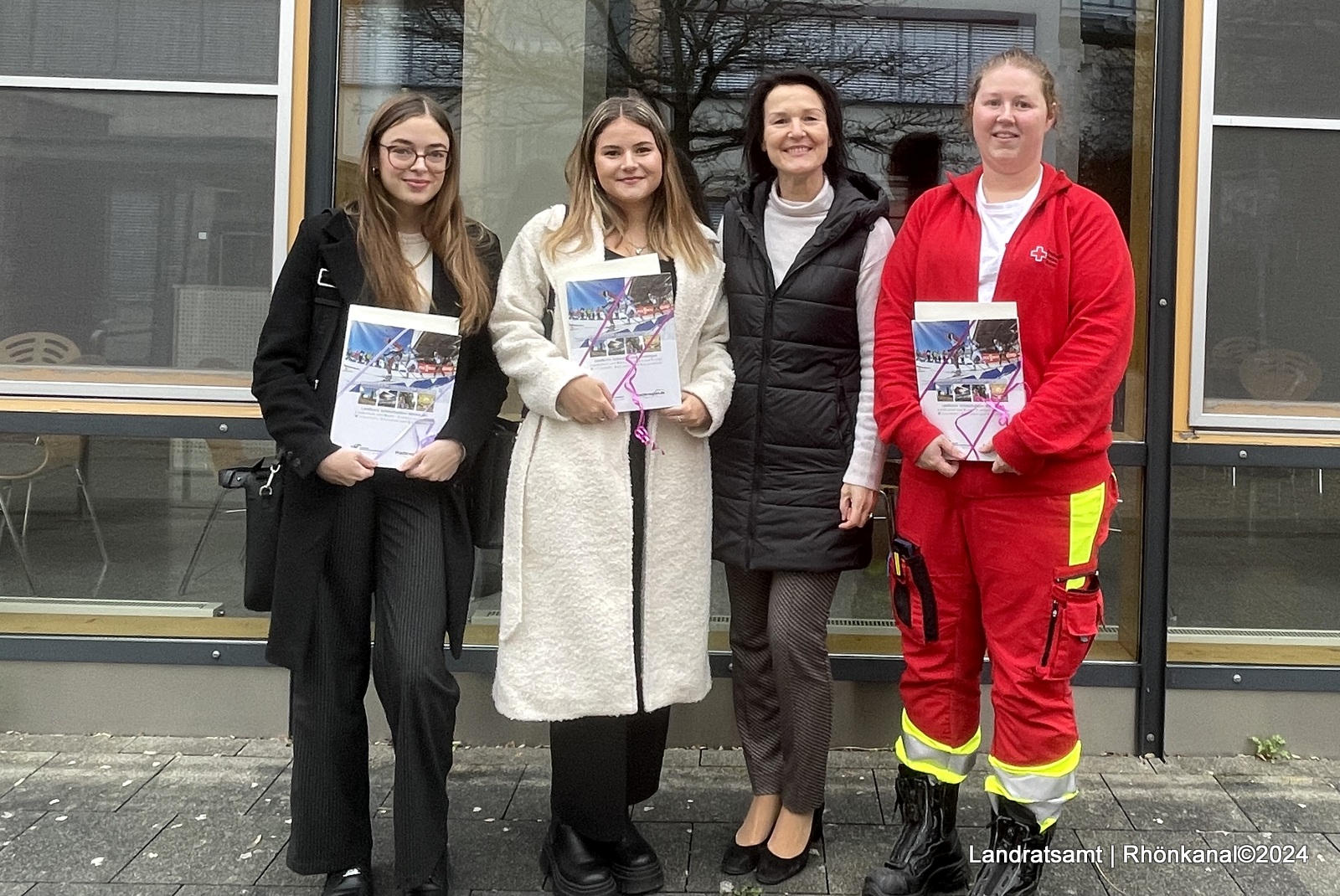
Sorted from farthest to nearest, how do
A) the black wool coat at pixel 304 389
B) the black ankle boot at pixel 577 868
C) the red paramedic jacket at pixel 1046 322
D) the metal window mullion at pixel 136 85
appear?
the metal window mullion at pixel 136 85 → the black ankle boot at pixel 577 868 → the black wool coat at pixel 304 389 → the red paramedic jacket at pixel 1046 322

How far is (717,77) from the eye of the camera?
4273 millimetres

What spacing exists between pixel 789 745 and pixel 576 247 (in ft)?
4.81

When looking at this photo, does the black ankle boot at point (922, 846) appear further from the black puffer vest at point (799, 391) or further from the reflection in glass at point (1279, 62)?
the reflection in glass at point (1279, 62)

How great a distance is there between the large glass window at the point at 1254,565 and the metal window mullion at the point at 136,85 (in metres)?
3.61

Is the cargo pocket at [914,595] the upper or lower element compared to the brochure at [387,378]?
lower

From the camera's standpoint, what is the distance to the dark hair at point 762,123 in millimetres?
3125

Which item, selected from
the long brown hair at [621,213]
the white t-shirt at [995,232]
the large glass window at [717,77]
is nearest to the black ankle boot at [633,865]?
the large glass window at [717,77]

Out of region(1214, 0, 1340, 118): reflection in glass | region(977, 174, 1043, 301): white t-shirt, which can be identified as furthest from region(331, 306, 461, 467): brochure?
region(1214, 0, 1340, 118): reflection in glass

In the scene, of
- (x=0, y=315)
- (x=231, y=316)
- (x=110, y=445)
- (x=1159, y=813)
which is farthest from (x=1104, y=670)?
(x=0, y=315)

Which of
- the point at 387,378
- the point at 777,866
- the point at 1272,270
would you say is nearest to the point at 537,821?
the point at 777,866

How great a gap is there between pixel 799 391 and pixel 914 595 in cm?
61

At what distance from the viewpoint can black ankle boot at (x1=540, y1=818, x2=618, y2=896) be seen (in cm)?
309

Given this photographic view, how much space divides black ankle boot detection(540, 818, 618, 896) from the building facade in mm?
1108

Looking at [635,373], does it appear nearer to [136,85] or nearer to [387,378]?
[387,378]
